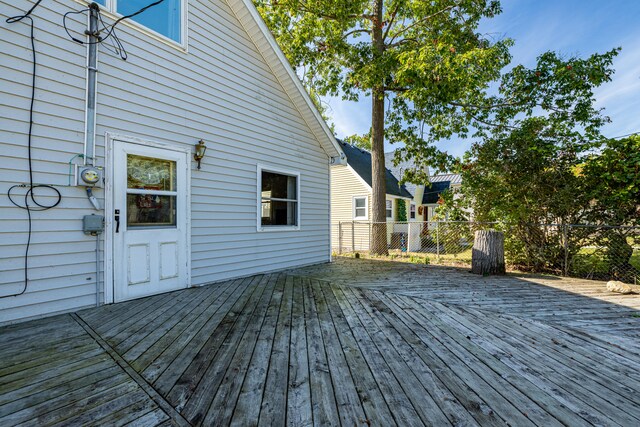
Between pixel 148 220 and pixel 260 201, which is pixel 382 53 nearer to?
pixel 260 201

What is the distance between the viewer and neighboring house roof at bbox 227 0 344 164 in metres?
4.96

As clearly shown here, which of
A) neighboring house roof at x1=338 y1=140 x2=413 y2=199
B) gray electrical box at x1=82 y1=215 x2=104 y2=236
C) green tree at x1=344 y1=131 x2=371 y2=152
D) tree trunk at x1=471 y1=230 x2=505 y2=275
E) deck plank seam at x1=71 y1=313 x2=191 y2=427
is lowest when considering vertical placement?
deck plank seam at x1=71 y1=313 x2=191 y2=427

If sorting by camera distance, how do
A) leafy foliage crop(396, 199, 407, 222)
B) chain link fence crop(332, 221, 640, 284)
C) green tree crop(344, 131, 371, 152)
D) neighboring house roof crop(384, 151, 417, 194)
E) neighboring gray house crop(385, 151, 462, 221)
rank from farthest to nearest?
green tree crop(344, 131, 371, 152) < neighboring gray house crop(385, 151, 462, 221) < neighboring house roof crop(384, 151, 417, 194) < leafy foliage crop(396, 199, 407, 222) < chain link fence crop(332, 221, 640, 284)

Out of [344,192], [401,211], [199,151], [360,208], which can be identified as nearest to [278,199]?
[199,151]

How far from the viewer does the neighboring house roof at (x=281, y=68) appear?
16.3 ft

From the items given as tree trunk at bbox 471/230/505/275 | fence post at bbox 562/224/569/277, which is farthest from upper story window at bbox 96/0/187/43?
fence post at bbox 562/224/569/277

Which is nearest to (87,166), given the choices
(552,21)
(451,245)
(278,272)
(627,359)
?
(278,272)

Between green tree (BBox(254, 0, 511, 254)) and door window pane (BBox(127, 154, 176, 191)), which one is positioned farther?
green tree (BBox(254, 0, 511, 254))

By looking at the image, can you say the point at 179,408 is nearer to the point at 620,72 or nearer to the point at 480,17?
the point at 620,72

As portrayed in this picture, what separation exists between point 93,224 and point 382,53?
804 cm

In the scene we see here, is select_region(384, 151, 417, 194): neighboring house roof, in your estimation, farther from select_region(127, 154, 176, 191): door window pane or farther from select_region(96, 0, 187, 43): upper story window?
select_region(127, 154, 176, 191): door window pane

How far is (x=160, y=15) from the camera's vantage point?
13.0ft

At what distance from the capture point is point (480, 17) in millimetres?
8805

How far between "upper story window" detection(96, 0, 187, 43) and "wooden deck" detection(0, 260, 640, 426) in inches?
145
